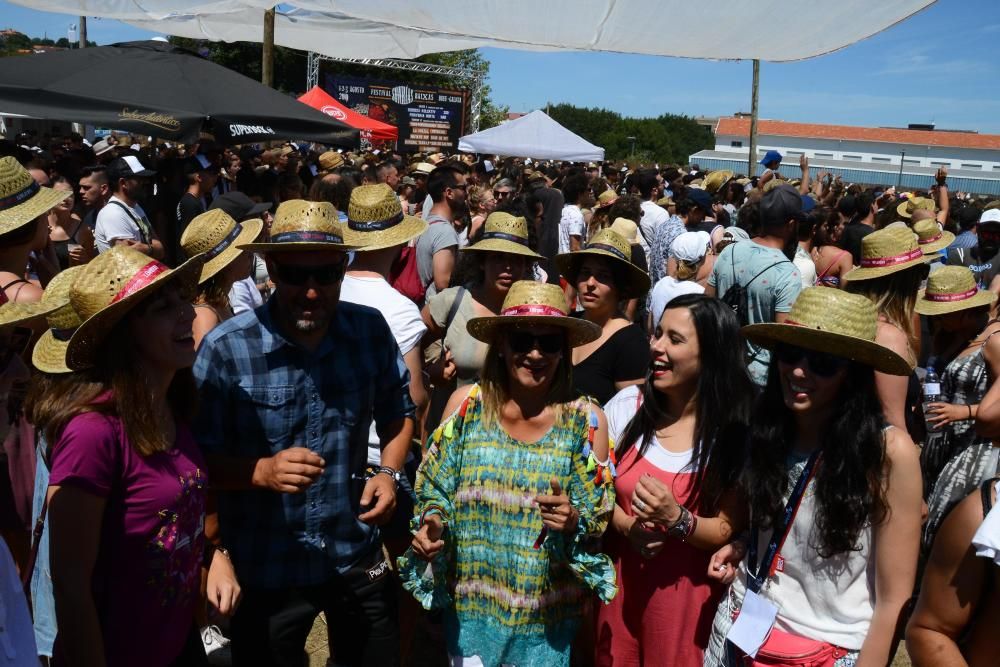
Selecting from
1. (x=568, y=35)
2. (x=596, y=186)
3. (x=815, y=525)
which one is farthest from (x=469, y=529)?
(x=596, y=186)

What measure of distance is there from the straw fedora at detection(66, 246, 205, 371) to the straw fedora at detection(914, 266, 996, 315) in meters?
3.89

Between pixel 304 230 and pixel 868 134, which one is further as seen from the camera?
pixel 868 134

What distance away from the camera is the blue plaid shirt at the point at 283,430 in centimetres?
251

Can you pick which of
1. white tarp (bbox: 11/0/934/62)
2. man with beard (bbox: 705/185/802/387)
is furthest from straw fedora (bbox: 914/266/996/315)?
white tarp (bbox: 11/0/934/62)

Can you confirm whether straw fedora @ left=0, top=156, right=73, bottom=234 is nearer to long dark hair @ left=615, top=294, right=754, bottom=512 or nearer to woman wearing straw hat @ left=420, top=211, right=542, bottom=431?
woman wearing straw hat @ left=420, top=211, right=542, bottom=431

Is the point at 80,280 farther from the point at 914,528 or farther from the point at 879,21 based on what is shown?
the point at 879,21

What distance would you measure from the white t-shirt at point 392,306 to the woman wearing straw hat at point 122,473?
1.48 meters

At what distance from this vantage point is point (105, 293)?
1.98 metres

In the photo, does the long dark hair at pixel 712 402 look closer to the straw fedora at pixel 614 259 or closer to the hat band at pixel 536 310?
the hat band at pixel 536 310

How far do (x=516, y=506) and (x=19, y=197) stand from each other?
2844 millimetres

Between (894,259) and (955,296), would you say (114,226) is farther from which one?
(955,296)

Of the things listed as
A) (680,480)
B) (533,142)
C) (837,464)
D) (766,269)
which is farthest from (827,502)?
(533,142)

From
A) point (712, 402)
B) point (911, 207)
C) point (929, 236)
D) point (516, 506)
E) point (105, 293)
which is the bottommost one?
point (516, 506)

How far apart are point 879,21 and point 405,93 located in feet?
103
